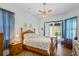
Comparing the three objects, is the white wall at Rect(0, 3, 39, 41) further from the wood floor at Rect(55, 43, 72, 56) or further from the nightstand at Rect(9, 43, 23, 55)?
the wood floor at Rect(55, 43, 72, 56)

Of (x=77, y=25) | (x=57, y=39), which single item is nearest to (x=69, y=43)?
(x=57, y=39)

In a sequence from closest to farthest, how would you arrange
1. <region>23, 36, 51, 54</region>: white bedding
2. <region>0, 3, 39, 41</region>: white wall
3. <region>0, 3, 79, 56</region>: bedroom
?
<region>0, 3, 79, 56</region>: bedroom < <region>0, 3, 39, 41</region>: white wall < <region>23, 36, 51, 54</region>: white bedding

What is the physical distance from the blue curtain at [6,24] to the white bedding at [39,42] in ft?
1.28

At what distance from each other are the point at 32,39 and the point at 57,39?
0.68 meters

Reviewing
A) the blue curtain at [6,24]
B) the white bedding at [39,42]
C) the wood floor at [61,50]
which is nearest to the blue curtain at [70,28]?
the wood floor at [61,50]

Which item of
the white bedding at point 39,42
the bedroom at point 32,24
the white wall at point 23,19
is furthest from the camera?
the white bedding at point 39,42

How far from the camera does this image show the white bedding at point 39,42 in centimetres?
203

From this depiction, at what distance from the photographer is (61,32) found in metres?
1.78

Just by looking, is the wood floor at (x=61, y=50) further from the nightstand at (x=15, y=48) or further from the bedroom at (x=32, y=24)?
the nightstand at (x=15, y=48)

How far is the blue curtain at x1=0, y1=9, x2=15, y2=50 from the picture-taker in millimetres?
1671

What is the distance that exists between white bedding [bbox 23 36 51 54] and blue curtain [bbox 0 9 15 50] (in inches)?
15.4

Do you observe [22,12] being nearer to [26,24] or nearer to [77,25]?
[26,24]

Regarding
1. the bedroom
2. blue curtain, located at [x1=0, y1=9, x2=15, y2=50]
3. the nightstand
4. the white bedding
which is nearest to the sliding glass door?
the bedroom

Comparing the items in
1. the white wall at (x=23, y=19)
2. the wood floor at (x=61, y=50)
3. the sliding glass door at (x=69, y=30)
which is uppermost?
the white wall at (x=23, y=19)
